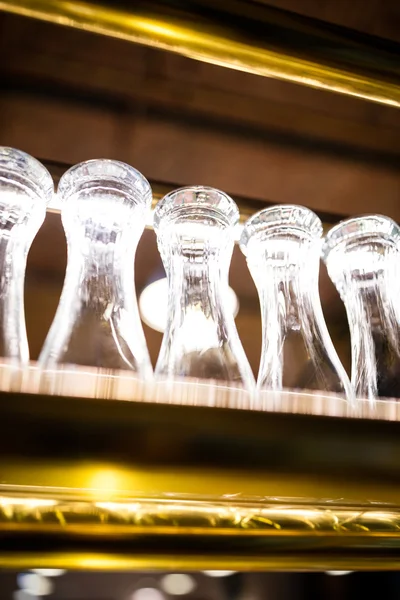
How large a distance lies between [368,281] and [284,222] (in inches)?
2.9

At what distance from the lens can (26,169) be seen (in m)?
0.38

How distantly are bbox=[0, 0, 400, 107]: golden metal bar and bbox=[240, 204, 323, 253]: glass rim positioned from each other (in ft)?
0.34

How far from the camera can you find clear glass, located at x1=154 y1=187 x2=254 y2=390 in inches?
13.8

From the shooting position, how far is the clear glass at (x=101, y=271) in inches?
12.8

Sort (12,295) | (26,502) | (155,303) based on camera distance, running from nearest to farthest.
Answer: (26,502) < (12,295) < (155,303)

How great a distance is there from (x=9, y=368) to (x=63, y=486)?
5 cm

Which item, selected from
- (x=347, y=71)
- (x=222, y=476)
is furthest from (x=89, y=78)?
(x=222, y=476)

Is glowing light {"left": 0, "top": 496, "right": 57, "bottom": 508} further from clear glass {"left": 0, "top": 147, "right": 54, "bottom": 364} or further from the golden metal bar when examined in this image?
the golden metal bar

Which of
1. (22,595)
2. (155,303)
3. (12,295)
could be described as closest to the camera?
(12,295)

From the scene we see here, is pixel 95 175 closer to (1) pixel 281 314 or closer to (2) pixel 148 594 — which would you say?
(1) pixel 281 314

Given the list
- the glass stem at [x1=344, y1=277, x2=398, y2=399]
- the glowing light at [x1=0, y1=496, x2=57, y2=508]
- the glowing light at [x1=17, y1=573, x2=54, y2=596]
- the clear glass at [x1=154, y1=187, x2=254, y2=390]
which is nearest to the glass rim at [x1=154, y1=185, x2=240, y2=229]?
the clear glass at [x1=154, y1=187, x2=254, y2=390]

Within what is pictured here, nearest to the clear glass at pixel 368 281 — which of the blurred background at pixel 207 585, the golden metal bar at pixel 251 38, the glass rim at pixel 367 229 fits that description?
the glass rim at pixel 367 229

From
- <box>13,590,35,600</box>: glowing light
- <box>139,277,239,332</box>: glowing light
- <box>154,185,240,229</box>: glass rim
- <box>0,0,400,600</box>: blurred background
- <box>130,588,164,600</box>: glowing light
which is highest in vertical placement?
<box>0,0,400,600</box>: blurred background

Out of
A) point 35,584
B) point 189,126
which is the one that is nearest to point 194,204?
point 189,126
